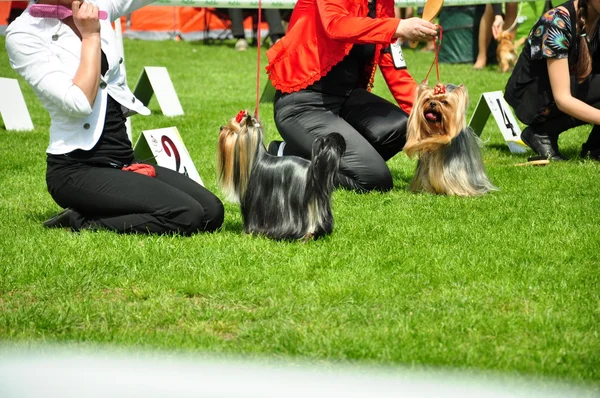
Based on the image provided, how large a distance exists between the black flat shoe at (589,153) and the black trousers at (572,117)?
0.15 ft

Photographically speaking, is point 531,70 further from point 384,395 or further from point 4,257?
point 384,395

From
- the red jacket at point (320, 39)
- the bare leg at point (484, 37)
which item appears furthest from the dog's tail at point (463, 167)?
the bare leg at point (484, 37)

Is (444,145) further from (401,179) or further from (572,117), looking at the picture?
(572,117)

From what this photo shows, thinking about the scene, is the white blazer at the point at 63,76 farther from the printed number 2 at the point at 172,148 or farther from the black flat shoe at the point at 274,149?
the black flat shoe at the point at 274,149

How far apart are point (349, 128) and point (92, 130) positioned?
1755mm

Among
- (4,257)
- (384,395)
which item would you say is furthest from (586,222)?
(4,257)

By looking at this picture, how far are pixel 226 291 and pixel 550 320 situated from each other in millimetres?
1238

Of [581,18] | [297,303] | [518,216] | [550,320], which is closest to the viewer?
[550,320]

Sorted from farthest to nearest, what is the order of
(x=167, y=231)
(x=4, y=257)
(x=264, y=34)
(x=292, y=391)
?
(x=264, y=34) < (x=167, y=231) < (x=4, y=257) < (x=292, y=391)

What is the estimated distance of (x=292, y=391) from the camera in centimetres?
249

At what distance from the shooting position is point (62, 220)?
14.9 ft

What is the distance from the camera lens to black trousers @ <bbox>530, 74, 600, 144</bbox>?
622 centimetres

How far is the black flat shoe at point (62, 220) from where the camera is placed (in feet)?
14.8

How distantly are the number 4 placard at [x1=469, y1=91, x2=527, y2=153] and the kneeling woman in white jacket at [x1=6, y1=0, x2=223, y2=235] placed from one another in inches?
119
